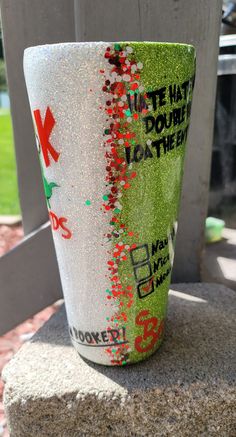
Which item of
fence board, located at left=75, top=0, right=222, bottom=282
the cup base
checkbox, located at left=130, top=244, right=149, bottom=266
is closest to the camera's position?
checkbox, located at left=130, top=244, right=149, bottom=266

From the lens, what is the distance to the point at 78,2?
1075 mm

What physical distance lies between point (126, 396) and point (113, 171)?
0.48 m

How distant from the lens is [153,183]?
78 cm

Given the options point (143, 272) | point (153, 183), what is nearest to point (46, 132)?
point (153, 183)

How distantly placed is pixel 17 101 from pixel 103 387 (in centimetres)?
85

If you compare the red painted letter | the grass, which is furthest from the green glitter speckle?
the grass

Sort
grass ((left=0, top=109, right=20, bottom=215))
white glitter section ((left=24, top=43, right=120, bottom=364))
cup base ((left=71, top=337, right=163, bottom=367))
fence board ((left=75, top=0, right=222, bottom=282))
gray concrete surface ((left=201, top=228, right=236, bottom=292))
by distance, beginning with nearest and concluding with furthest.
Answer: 1. white glitter section ((left=24, top=43, right=120, bottom=364))
2. cup base ((left=71, top=337, right=163, bottom=367))
3. fence board ((left=75, top=0, right=222, bottom=282))
4. gray concrete surface ((left=201, top=228, right=236, bottom=292))
5. grass ((left=0, top=109, right=20, bottom=215))

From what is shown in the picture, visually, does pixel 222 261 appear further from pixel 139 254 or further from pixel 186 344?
pixel 139 254

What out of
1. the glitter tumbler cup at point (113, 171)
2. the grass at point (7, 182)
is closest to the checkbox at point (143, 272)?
the glitter tumbler cup at point (113, 171)

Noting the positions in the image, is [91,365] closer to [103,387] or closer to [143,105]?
[103,387]

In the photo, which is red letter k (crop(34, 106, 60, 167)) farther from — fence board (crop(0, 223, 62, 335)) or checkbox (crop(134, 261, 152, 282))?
fence board (crop(0, 223, 62, 335))

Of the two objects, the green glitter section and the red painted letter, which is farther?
the red painted letter

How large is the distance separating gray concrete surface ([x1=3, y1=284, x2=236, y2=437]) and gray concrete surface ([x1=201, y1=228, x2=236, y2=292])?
1.55 feet

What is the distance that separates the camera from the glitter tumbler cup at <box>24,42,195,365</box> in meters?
0.70
